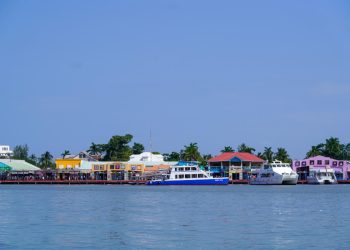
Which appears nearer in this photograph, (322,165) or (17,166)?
(322,165)

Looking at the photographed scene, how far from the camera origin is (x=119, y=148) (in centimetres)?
18862

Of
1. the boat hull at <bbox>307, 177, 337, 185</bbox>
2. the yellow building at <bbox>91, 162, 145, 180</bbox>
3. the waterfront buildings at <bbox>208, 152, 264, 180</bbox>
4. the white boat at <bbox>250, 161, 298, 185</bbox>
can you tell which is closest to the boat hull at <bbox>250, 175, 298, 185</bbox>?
the white boat at <bbox>250, 161, 298, 185</bbox>

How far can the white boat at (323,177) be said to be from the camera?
15412 cm

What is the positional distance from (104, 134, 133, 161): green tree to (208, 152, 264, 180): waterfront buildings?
30548 mm

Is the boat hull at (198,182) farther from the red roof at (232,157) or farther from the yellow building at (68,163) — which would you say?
the yellow building at (68,163)

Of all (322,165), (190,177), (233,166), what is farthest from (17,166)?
(322,165)

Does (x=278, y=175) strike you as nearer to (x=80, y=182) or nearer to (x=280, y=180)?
(x=280, y=180)

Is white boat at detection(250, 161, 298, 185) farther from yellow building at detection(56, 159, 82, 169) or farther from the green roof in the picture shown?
the green roof


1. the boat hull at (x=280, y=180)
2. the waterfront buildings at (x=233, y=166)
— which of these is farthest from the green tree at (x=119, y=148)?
the boat hull at (x=280, y=180)

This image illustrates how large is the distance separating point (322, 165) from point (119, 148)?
54.5m

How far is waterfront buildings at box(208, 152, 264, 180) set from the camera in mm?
162500
